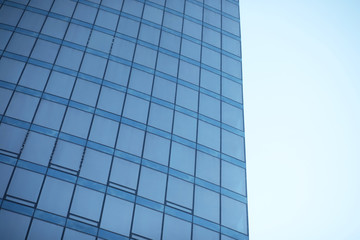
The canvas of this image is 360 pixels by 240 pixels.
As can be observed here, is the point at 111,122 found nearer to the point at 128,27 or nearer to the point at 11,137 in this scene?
the point at 11,137

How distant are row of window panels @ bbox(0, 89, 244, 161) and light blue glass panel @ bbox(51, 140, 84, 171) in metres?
1.00

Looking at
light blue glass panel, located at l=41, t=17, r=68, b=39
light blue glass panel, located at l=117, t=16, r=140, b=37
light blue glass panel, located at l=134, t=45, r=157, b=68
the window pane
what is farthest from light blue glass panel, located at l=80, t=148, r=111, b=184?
light blue glass panel, located at l=117, t=16, r=140, b=37

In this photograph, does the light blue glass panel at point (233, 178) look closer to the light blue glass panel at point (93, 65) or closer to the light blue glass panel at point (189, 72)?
the light blue glass panel at point (189, 72)

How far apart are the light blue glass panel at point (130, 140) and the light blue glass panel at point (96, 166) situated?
147 centimetres

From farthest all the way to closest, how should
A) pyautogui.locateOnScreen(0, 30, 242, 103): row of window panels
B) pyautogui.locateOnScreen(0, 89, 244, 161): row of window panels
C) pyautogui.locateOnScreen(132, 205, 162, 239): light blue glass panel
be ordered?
pyautogui.locateOnScreen(0, 30, 242, 103): row of window panels, pyautogui.locateOnScreen(0, 89, 244, 161): row of window panels, pyautogui.locateOnScreen(132, 205, 162, 239): light blue glass panel

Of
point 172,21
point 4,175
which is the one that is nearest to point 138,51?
point 172,21

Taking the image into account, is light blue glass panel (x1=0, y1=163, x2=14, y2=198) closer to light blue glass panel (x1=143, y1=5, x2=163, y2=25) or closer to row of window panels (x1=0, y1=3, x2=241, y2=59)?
row of window panels (x1=0, y1=3, x2=241, y2=59)

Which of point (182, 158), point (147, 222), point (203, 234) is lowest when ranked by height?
point (203, 234)

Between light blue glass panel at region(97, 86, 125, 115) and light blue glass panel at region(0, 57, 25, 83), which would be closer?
light blue glass panel at region(0, 57, 25, 83)

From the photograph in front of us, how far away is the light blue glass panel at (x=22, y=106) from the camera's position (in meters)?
24.5

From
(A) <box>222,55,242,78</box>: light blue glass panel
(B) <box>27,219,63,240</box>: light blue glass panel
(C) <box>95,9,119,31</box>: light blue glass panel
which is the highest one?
(C) <box>95,9,119,31</box>: light blue glass panel

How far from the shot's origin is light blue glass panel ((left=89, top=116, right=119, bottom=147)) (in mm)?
25219

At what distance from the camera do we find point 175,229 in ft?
78.3

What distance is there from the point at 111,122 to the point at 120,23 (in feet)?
35.8
